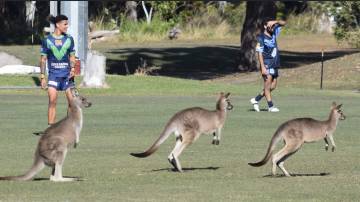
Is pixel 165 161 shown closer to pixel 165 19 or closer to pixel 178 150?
pixel 178 150

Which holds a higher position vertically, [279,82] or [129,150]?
[129,150]

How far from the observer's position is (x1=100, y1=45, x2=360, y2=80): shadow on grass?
52.5 meters

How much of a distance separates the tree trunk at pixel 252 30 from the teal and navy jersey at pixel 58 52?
27.8 metres

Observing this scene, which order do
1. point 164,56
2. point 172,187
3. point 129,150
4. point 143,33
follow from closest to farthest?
point 172,187 < point 129,150 < point 164,56 < point 143,33

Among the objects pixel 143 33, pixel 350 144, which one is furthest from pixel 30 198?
pixel 143 33

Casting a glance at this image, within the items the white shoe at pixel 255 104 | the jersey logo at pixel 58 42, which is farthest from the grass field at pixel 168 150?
the jersey logo at pixel 58 42

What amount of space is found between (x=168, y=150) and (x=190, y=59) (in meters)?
39.6

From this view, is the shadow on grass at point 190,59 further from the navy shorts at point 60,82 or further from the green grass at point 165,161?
the navy shorts at point 60,82

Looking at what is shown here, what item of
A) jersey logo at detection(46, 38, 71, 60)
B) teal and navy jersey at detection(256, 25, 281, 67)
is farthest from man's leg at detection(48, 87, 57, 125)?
teal and navy jersey at detection(256, 25, 281, 67)

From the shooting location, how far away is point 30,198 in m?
13.1

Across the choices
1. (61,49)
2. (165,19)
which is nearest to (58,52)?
(61,49)

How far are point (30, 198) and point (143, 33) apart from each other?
61730 mm

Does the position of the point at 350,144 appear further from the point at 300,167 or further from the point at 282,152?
the point at 282,152

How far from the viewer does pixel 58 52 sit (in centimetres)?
2125
